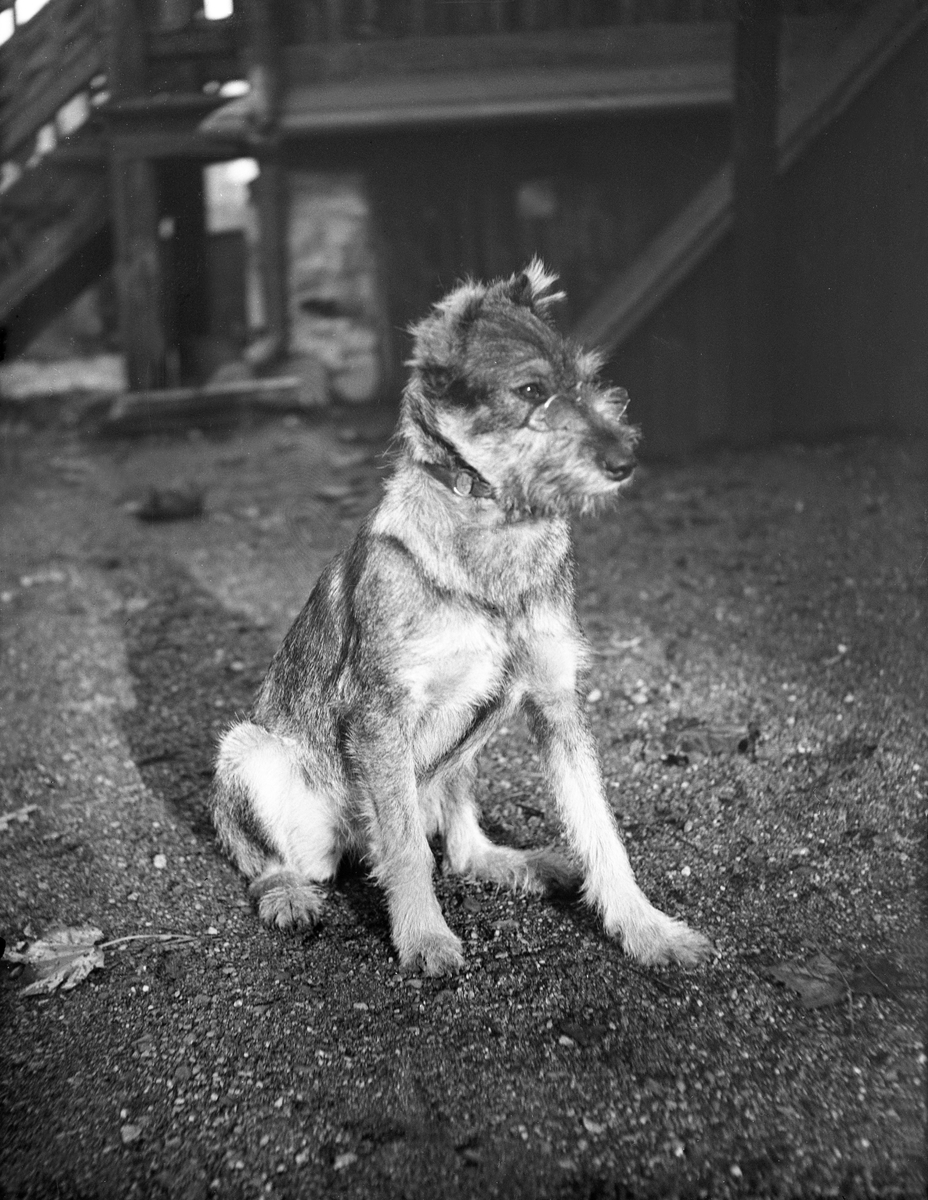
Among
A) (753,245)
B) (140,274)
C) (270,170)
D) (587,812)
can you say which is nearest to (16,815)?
(587,812)

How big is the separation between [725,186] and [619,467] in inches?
280

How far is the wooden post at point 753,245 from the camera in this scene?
8.80 m

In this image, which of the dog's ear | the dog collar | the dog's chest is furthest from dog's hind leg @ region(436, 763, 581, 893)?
the dog's ear

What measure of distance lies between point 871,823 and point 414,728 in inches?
62.7

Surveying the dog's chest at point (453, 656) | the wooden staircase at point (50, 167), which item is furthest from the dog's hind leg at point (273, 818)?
the wooden staircase at point (50, 167)

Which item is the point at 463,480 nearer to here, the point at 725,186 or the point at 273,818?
the point at 273,818

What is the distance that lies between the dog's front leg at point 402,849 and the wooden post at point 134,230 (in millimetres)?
8064

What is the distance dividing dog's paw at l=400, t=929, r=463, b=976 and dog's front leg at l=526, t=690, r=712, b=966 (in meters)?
0.42

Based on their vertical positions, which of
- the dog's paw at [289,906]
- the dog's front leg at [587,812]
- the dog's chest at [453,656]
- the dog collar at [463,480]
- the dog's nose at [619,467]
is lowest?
the dog's paw at [289,906]

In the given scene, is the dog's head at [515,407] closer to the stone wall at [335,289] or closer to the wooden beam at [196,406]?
the wooden beam at [196,406]

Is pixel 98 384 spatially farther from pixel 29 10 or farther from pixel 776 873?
pixel 776 873

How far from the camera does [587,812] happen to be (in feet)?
11.0

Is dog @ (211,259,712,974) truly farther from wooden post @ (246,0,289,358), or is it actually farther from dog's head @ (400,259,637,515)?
wooden post @ (246,0,289,358)

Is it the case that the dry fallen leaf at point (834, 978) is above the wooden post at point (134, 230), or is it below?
below
